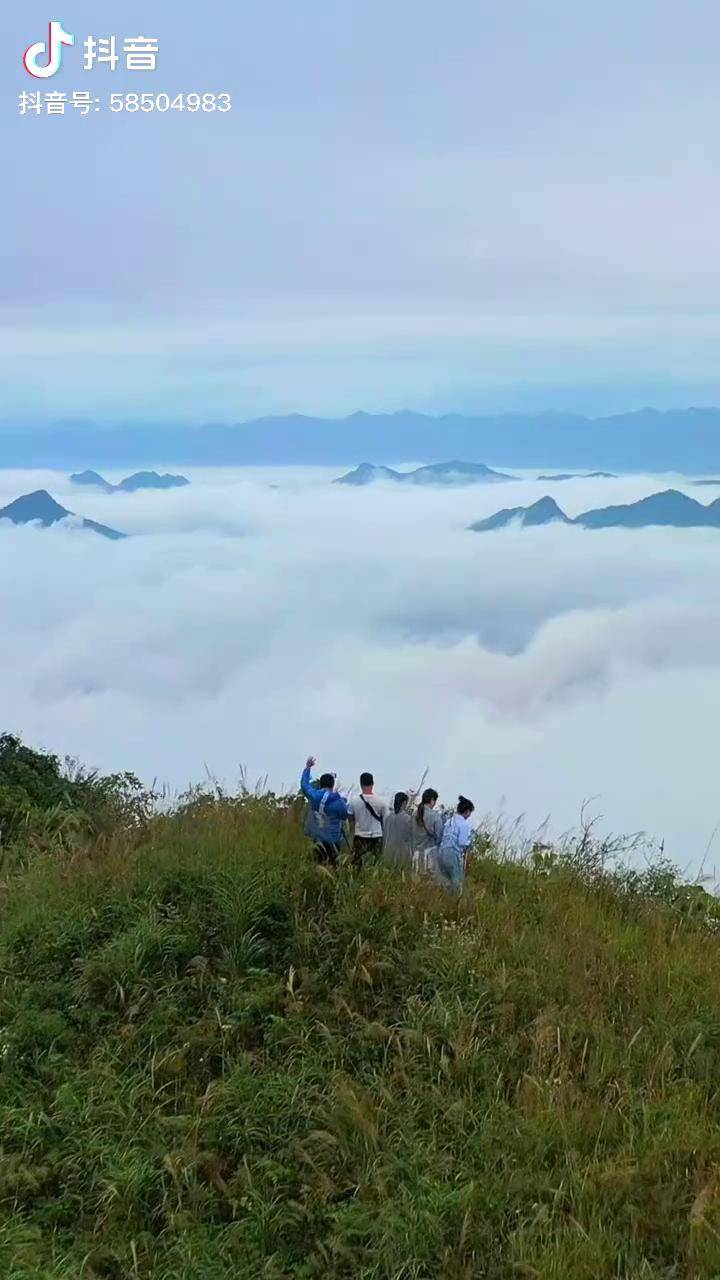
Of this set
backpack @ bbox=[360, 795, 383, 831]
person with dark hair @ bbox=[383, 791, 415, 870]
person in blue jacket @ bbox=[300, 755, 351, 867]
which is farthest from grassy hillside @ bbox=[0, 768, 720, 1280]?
backpack @ bbox=[360, 795, 383, 831]

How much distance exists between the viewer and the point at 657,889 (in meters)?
11.8

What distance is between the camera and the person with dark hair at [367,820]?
10.7m

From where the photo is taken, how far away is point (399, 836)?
1073 centimetres

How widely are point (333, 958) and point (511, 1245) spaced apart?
3152mm

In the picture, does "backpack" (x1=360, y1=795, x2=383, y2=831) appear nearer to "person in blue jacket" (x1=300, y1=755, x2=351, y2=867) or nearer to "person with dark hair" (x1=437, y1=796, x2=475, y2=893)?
"person in blue jacket" (x1=300, y1=755, x2=351, y2=867)

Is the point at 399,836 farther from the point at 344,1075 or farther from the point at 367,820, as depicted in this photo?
the point at 344,1075

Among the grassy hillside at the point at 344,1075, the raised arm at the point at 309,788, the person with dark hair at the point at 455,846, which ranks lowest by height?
the grassy hillside at the point at 344,1075

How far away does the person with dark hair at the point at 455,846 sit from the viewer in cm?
1054

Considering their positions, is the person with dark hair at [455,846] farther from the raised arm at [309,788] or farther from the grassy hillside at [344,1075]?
the raised arm at [309,788]

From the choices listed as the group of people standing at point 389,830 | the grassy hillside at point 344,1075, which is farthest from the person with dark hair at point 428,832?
the grassy hillside at point 344,1075

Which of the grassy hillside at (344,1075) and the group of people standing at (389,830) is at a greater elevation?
the group of people standing at (389,830)

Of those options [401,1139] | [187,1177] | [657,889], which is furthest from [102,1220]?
[657,889]

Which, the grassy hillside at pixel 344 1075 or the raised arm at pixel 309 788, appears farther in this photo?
the raised arm at pixel 309 788

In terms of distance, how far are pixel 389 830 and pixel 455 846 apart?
649 millimetres
